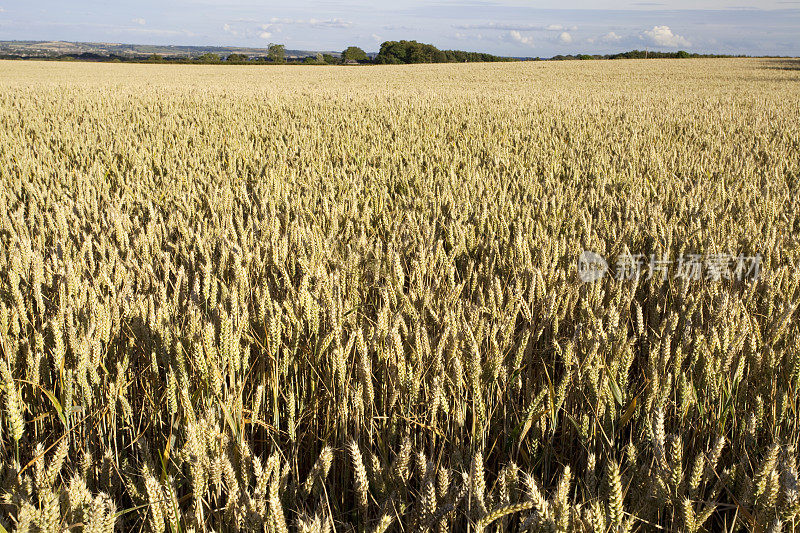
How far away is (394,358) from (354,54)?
212 feet

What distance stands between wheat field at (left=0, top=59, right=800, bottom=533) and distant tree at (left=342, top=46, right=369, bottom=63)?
56.0 m

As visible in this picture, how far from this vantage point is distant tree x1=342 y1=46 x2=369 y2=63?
57.0 m

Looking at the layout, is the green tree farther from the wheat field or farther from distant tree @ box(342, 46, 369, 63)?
the wheat field

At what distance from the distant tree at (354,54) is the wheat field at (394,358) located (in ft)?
184

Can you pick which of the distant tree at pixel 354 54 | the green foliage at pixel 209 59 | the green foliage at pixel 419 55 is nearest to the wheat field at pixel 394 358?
the green foliage at pixel 209 59

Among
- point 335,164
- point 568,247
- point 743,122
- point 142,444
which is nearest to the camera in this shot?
point 142,444

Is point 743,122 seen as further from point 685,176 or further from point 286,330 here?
point 286,330

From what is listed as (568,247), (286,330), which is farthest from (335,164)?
(286,330)

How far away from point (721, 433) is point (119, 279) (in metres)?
1.76

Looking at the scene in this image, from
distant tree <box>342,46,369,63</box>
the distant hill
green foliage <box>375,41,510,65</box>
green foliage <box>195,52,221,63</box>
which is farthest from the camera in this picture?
the distant hill

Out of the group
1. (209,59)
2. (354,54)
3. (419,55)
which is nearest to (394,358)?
(209,59)

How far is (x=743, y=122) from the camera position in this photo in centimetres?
691

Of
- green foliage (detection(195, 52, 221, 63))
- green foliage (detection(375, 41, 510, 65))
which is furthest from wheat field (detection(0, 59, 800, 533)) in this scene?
green foliage (detection(375, 41, 510, 65))

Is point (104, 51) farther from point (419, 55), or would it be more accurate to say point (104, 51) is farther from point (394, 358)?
point (394, 358)
